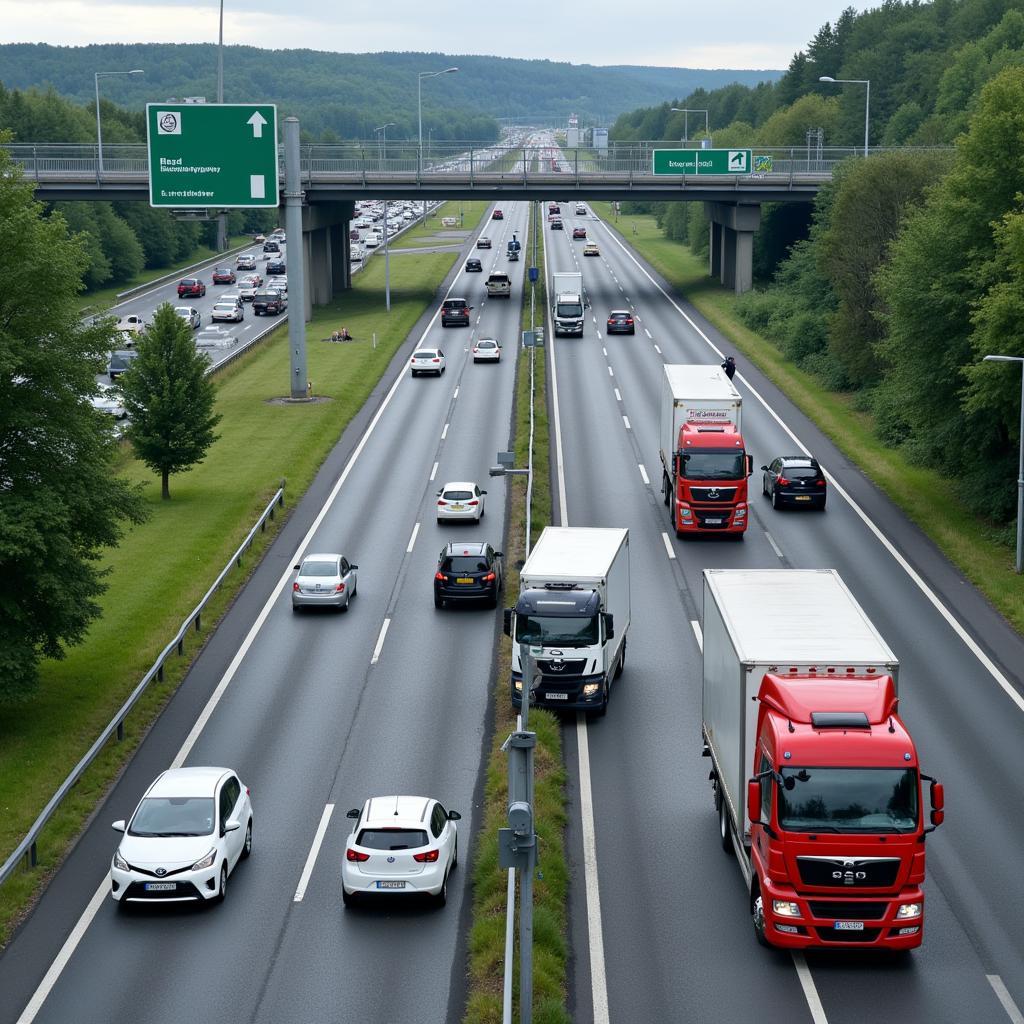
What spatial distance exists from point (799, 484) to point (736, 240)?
5525 centimetres

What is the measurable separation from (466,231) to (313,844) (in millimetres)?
153411

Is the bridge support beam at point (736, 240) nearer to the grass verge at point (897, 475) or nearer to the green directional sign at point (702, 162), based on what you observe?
the grass verge at point (897, 475)

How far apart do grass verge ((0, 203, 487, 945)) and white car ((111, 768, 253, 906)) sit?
2.19 m

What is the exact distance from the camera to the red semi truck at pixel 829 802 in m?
21.1

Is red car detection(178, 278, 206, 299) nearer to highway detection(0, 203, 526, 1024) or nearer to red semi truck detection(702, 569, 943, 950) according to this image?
highway detection(0, 203, 526, 1024)

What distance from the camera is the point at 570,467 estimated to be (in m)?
59.9

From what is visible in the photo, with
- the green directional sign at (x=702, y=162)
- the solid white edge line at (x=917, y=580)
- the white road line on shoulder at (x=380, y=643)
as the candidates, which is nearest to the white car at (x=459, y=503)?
the white road line on shoulder at (x=380, y=643)

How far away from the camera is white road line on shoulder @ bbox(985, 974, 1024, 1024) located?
20.9m

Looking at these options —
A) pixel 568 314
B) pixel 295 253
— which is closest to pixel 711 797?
pixel 295 253

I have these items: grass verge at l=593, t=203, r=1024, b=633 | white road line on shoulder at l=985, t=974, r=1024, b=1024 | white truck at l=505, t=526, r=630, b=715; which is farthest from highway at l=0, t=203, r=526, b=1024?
grass verge at l=593, t=203, r=1024, b=633

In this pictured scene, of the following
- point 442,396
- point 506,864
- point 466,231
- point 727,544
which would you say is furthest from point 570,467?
point 466,231

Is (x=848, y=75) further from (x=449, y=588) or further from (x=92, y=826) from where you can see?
(x=92, y=826)

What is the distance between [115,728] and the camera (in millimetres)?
32594

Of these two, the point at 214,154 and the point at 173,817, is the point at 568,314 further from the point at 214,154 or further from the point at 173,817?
the point at 173,817
